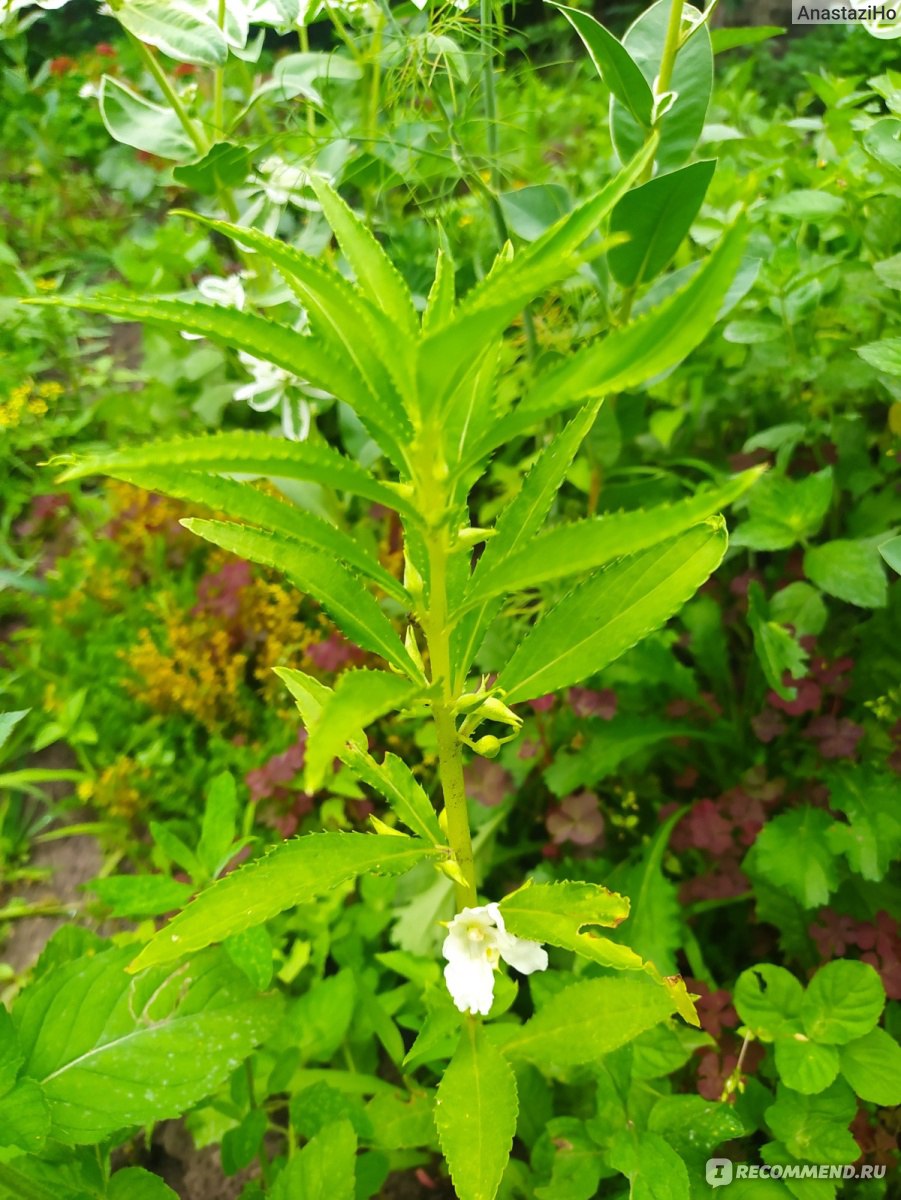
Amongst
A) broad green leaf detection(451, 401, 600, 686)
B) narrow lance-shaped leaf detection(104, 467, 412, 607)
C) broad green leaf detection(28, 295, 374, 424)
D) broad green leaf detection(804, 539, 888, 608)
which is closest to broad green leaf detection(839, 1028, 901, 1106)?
broad green leaf detection(804, 539, 888, 608)

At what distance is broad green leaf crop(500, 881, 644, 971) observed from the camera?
1.96 feet

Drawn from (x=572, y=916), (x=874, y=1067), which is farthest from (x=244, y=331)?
(x=874, y=1067)

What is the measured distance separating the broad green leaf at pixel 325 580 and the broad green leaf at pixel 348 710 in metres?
0.11

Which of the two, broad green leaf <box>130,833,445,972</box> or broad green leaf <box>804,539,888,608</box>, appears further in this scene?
broad green leaf <box>804,539,888,608</box>

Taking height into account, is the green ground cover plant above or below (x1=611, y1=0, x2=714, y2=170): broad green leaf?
below

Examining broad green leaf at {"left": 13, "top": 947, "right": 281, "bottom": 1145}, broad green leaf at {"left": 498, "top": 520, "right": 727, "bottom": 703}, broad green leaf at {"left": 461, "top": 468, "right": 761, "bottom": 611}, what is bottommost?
broad green leaf at {"left": 13, "top": 947, "right": 281, "bottom": 1145}

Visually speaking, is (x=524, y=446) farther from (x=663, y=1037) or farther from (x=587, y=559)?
(x=587, y=559)

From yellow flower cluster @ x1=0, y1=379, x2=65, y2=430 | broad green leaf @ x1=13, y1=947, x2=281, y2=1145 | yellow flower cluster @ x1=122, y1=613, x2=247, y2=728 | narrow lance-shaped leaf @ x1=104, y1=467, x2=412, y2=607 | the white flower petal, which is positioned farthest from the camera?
yellow flower cluster @ x1=0, y1=379, x2=65, y2=430

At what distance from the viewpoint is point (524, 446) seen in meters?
1.84

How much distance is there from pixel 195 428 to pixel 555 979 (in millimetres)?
1659

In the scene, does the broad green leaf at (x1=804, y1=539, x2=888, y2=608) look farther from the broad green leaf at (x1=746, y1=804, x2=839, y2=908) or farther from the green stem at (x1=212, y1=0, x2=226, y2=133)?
the green stem at (x1=212, y1=0, x2=226, y2=133)

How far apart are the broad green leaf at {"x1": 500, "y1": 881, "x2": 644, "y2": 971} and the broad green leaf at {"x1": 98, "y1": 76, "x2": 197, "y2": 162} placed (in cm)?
129

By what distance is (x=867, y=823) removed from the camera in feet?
3.57

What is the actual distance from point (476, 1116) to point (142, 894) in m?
0.44
